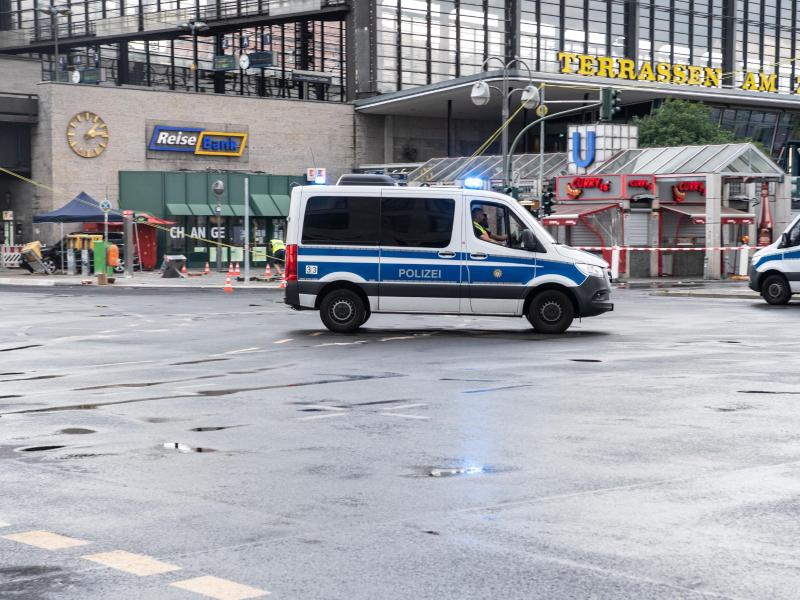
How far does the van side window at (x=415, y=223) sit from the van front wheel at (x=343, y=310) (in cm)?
103

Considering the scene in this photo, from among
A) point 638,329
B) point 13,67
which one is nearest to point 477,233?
point 638,329

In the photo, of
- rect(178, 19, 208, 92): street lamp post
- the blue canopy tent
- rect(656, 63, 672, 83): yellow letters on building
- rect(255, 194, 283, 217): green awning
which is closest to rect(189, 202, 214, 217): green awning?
rect(255, 194, 283, 217): green awning

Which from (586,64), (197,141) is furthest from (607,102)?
(586,64)

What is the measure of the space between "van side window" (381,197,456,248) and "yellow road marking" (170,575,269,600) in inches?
575

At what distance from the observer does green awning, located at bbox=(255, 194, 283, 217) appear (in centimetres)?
6053

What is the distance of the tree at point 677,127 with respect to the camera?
62.2 metres

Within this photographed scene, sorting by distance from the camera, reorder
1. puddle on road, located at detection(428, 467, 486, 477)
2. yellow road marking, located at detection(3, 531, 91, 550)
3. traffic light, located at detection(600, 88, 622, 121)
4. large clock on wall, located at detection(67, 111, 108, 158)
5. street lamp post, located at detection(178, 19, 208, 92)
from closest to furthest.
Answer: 1. yellow road marking, located at detection(3, 531, 91, 550)
2. puddle on road, located at detection(428, 467, 486, 477)
3. traffic light, located at detection(600, 88, 622, 121)
4. large clock on wall, located at detection(67, 111, 108, 158)
5. street lamp post, located at detection(178, 19, 208, 92)

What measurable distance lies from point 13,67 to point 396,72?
22401 mm

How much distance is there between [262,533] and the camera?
652 cm

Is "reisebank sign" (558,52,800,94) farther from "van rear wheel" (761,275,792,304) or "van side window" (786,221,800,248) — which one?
"van side window" (786,221,800,248)

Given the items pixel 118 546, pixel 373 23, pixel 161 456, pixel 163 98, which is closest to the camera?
pixel 118 546

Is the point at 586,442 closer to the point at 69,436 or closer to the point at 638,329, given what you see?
the point at 69,436

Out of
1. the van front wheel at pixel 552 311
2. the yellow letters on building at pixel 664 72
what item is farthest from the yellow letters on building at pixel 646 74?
the van front wheel at pixel 552 311

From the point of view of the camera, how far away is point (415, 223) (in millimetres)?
20109
